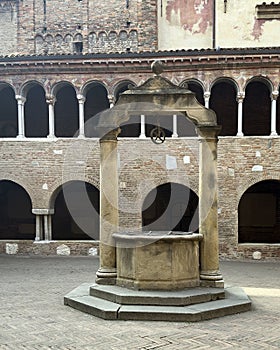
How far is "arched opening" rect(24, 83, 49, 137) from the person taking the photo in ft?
66.5

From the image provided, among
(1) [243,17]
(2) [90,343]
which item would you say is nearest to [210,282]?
(2) [90,343]

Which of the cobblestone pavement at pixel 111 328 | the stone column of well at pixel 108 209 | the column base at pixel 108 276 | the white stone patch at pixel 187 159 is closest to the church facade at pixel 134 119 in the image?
the white stone patch at pixel 187 159

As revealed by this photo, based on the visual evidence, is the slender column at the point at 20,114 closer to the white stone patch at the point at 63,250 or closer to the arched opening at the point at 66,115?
the arched opening at the point at 66,115

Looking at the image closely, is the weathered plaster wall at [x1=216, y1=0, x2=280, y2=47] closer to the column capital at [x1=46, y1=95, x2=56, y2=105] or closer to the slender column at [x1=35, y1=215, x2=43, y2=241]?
the column capital at [x1=46, y1=95, x2=56, y2=105]

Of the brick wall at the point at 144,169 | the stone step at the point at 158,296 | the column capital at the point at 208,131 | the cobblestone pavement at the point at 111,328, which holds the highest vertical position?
the column capital at the point at 208,131

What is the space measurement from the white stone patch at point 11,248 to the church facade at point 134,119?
1.5 inches

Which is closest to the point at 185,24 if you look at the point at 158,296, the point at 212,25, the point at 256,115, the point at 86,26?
the point at 212,25

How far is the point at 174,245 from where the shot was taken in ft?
29.0

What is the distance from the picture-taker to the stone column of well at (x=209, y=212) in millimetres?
9242

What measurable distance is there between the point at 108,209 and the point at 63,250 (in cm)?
840

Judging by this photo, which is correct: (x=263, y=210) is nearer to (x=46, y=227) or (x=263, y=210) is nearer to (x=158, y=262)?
(x=46, y=227)

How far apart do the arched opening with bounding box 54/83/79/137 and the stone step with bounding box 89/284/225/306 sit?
485 inches

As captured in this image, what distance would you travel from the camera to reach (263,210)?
2027 centimetres

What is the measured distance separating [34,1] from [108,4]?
383 centimetres
